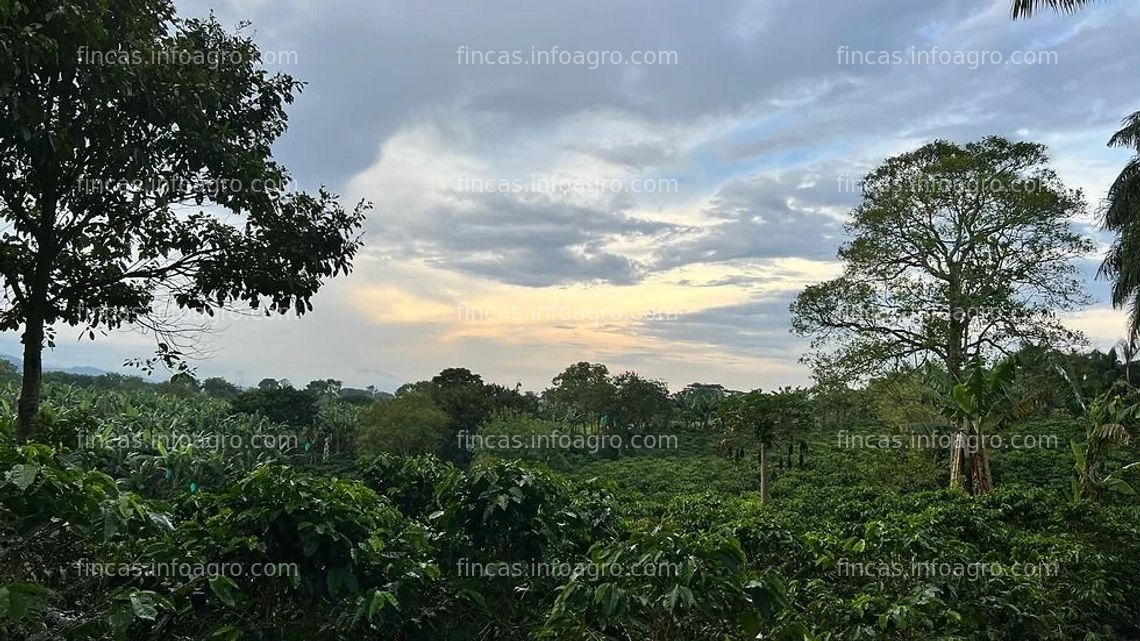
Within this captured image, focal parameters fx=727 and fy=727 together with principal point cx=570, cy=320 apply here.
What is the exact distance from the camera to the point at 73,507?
2465 mm

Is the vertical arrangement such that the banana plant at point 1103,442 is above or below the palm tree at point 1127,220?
below

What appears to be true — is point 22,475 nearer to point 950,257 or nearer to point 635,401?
point 950,257

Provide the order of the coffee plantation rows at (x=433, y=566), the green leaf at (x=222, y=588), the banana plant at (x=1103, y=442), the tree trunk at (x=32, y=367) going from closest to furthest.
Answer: the coffee plantation rows at (x=433, y=566)
the green leaf at (x=222, y=588)
the tree trunk at (x=32, y=367)
the banana plant at (x=1103, y=442)

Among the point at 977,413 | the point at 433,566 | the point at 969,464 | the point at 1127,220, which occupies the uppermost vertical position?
the point at 1127,220

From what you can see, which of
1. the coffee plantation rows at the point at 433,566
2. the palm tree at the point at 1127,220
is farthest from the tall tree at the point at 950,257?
the coffee plantation rows at the point at 433,566

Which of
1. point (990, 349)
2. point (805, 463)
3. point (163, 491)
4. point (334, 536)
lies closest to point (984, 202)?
point (990, 349)

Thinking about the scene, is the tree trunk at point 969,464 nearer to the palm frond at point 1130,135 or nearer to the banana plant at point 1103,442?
the banana plant at point 1103,442

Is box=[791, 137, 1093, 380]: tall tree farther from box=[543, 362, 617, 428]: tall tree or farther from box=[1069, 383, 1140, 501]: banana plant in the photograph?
box=[543, 362, 617, 428]: tall tree

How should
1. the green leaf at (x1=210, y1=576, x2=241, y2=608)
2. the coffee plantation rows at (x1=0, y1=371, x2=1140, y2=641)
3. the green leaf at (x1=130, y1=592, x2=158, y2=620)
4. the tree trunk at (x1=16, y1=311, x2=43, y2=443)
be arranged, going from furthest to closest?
the tree trunk at (x1=16, y1=311, x2=43, y2=443) → the green leaf at (x1=210, y1=576, x2=241, y2=608) → the coffee plantation rows at (x1=0, y1=371, x2=1140, y2=641) → the green leaf at (x1=130, y1=592, x2=158, y2=620)

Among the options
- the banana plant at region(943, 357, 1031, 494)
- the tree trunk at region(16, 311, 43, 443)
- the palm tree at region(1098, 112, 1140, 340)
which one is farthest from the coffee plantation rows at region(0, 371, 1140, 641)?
the palm tree at region(1098, 112, 1140, 340)

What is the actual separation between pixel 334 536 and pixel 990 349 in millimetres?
16963

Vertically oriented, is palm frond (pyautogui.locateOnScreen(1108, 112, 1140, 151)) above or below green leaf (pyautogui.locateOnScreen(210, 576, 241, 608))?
above

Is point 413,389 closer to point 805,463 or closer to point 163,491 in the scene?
point 163,491

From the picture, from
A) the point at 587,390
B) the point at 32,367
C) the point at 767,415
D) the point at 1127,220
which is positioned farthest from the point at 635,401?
the point at 32,367
